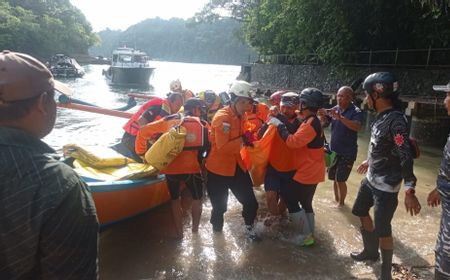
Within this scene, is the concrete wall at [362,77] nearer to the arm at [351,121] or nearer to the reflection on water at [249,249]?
Answer: the reflection on water at [249,249]

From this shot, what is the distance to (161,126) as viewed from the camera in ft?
15.6

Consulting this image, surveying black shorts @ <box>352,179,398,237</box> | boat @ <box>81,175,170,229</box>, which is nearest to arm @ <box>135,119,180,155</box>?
boat @ <box>81,175,170,229</box>

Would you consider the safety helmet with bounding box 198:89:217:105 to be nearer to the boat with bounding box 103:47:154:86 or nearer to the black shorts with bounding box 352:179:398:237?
the black shorts with bounding box 352:179:398:237

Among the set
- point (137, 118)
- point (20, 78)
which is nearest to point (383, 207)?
point (20, 78)

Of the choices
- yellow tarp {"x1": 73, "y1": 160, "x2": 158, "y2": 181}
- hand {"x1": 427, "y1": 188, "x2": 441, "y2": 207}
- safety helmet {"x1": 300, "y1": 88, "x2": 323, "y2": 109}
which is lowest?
yellow tarp {"x1": 73, "y1": 160, "x2": 158, "y2": 181}

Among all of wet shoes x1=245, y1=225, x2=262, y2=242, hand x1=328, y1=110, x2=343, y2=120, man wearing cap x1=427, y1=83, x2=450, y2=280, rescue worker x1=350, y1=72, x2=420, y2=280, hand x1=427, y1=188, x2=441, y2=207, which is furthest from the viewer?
hand x1=328, y1=110, x2=343, y2=120

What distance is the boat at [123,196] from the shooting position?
441 cm

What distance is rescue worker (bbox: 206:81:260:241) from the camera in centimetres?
421

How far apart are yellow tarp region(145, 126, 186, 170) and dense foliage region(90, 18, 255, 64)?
11540 centimetres

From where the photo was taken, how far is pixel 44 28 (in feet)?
195

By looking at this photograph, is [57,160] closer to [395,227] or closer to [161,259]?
[161,259]

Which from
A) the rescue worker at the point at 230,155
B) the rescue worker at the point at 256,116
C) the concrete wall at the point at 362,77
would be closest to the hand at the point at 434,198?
the rescue worker at the point at 230,155

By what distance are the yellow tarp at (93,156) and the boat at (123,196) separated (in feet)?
1.65

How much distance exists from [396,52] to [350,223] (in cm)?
1317
